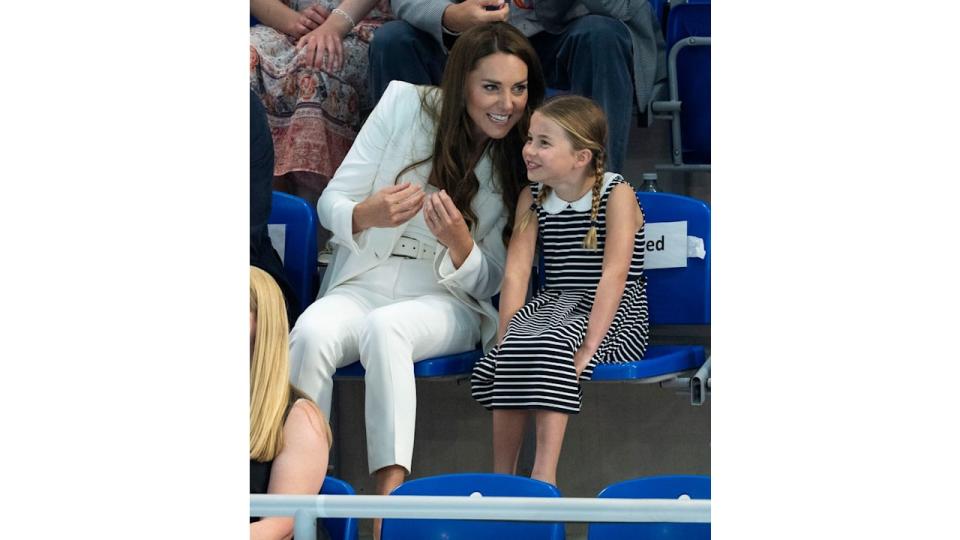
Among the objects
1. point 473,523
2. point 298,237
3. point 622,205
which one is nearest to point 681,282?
point 622,205

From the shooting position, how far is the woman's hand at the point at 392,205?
6.15 feet

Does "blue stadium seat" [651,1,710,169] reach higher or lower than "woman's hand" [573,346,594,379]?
higher

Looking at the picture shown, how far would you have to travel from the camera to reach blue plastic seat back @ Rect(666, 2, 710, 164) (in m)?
2.21

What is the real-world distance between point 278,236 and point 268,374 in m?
0.58

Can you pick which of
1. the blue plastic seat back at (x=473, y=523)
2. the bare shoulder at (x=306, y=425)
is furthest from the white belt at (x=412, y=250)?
the blue plastic seat back at (x=473, y=523)

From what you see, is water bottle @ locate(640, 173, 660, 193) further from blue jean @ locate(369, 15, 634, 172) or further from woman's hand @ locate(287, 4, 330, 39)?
woman's hand @ locate(287, 4, 330, 39)

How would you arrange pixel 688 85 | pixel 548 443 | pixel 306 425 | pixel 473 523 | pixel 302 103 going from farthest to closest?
pixel 688 85
pixel 302 103
pixel 548 443
pixel 306 425
pixel 473 523

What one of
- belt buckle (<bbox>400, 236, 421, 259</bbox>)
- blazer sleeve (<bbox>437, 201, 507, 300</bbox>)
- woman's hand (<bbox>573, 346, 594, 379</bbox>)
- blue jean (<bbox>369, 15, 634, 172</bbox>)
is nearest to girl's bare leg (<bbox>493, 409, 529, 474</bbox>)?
woman's hand (<bbox>573, 346, 594, 379</bbox>)

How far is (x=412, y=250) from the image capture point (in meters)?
2.00

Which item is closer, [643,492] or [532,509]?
[532,509]

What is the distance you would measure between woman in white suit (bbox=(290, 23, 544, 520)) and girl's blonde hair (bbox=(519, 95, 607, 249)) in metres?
0.10

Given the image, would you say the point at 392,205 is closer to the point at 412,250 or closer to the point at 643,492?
the point at 412,250
